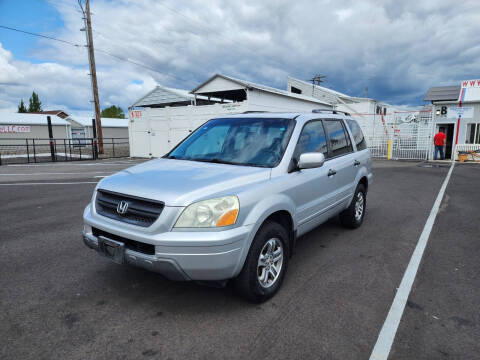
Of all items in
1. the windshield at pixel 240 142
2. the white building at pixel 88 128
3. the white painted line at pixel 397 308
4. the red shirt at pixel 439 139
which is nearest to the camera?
the white painted line at pixel 397 308

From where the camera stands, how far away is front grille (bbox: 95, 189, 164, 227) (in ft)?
8.56

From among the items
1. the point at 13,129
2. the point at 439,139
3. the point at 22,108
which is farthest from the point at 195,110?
the point at 22,108

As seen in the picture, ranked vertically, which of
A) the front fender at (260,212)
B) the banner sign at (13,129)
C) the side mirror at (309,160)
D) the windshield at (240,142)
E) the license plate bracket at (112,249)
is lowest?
the license plate bracket at (112,249)

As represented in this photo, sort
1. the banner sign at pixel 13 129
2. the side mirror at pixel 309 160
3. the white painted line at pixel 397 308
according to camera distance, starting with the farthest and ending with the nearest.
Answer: the banner sign at pixel 13 129
the side mirror at pixel 309 160
the white painted line at pixel 397 308

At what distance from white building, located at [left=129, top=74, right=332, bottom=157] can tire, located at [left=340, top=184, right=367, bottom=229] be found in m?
12.6

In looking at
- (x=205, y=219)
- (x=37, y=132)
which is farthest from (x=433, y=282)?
(x=37, y=132)

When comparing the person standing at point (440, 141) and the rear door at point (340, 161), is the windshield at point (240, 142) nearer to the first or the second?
the rear door at point (340, 161)

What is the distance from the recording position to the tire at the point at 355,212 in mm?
5105

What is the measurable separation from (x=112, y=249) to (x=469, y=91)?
21.8 m

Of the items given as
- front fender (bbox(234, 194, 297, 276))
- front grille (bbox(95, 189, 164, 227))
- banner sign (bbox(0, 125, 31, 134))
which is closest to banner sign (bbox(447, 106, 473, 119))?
front fender (bbox(234, 194, 297, 276))

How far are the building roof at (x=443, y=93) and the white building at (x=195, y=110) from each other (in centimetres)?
768

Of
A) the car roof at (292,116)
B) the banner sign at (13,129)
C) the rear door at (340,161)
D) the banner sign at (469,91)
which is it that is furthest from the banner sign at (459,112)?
the banner sign at (13,129)

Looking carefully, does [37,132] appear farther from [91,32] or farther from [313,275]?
[313,275]

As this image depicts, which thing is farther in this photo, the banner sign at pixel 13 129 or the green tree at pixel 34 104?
the green tree at pixel 34 104
